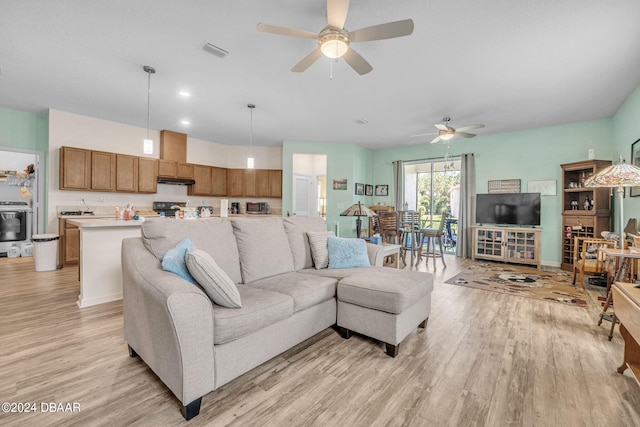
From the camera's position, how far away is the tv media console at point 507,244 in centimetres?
539

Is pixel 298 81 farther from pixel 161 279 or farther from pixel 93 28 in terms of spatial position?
A: pixel 161 279

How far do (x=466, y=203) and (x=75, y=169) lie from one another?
7916 mm

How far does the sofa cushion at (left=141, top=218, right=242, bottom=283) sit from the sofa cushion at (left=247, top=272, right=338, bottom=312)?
279mm

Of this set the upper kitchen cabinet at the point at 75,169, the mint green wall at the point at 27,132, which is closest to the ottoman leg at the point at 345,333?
the upper kitchen cabinet at the point at 75,169

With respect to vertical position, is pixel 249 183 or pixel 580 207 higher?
pixel 249 183

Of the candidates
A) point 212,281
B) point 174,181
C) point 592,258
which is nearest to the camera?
point 212,281

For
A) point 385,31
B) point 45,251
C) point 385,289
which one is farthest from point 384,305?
point 45,251

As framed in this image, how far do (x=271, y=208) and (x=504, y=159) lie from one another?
5.66m

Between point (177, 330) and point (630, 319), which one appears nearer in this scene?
point (177, 330)

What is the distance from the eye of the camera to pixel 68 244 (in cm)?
481

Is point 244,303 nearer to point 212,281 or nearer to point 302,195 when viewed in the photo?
point 212,281

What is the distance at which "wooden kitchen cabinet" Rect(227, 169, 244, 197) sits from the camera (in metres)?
7.31

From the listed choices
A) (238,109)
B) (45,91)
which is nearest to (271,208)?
(238,109)

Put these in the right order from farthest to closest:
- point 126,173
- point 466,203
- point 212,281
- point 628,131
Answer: point 466,203, point 126,173, point 628,131, point 212,281
